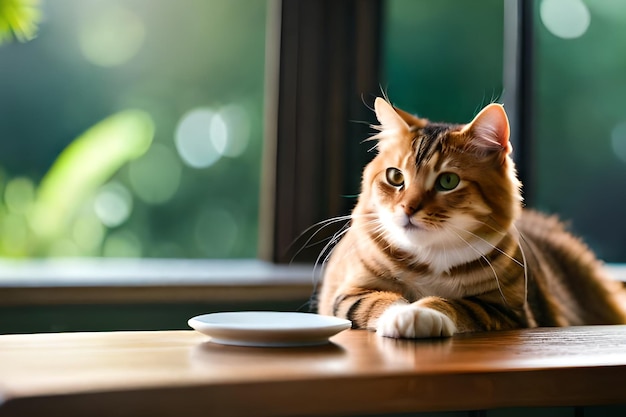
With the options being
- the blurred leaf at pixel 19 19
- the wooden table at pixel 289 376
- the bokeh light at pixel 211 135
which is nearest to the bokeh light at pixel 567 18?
the bokeh light at pixel 211 135

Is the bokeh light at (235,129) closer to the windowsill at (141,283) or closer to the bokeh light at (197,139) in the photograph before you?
the bokeh light at (197,139)

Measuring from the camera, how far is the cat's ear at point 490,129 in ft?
4.12

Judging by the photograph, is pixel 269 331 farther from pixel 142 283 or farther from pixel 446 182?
pixel 142 283

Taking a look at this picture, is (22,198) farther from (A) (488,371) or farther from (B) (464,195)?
(A) (488,371)

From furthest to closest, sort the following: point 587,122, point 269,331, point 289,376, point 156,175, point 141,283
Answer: point 587,122, point 156,175, point 141,283, point 269,331, point 289,376

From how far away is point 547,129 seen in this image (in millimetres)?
2457

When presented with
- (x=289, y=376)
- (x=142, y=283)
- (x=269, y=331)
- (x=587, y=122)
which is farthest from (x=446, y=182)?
(x=587, y=122)

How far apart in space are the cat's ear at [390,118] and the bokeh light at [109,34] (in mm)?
1046

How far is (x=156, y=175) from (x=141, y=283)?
0.54 m

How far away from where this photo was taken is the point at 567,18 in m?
2.48

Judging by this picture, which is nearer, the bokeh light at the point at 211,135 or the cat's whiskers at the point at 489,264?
the cat's whiskers at the point at 489,264

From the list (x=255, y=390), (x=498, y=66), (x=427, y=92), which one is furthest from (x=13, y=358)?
(x=498, y=66)

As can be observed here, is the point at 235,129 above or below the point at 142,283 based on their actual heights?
above

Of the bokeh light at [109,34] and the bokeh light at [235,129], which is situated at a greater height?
the bokeh light at [109,34]
